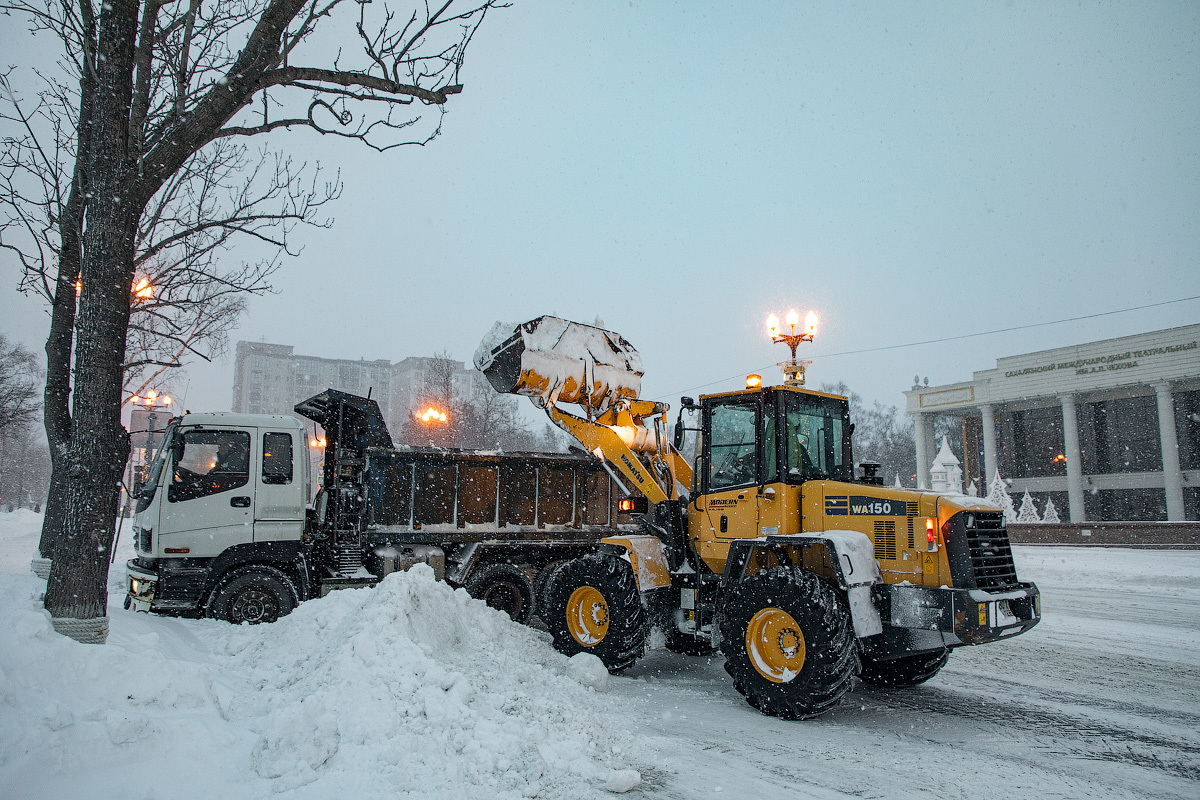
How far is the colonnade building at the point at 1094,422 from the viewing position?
33375 millimetres

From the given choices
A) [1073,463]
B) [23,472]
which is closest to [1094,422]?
[1073,463]

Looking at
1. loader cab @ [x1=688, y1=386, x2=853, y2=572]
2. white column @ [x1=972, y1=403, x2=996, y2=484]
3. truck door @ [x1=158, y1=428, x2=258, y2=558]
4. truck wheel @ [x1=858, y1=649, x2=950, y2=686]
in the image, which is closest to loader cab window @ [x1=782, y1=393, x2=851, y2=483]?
loader cab @ [x1=688, y1=386, x2=853, y2=572]

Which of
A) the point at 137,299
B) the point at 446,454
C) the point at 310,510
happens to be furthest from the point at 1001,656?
the point at 137,299

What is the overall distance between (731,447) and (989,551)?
8.11ft

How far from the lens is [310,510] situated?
9.32 meters

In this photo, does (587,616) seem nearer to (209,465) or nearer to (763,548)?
(763,548)

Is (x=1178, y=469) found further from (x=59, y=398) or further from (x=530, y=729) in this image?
(x=59, y=398)

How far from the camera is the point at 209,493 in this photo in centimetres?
856

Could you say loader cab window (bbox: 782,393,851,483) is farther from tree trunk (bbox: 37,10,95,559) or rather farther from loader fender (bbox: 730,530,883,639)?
tree trunk (bbox: 37,10,95,559)

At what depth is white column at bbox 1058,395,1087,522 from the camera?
3562 cm

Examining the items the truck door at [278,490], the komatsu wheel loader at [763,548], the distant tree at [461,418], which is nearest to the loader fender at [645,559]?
the komatsu wheel loader at [763,548]

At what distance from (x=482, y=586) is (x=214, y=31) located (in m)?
7.12

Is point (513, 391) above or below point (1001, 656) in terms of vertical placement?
above

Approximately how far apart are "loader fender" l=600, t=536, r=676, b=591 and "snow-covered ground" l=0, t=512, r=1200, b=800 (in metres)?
1.00
